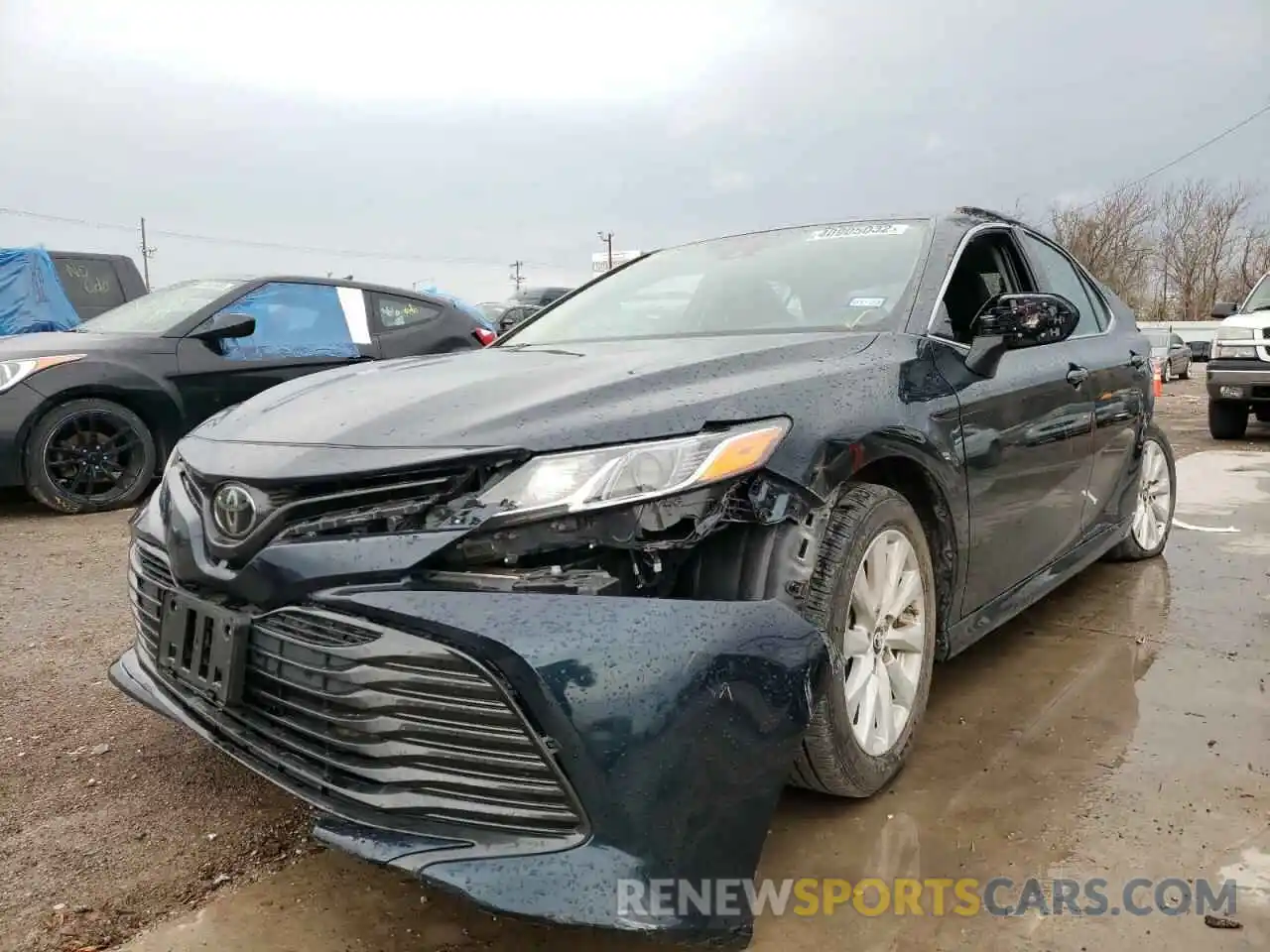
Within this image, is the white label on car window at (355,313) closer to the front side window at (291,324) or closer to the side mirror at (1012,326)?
the front side window at (291,324)

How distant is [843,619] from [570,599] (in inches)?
27.5

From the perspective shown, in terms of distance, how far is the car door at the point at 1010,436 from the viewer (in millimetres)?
2586

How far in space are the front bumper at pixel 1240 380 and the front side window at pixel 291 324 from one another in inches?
313

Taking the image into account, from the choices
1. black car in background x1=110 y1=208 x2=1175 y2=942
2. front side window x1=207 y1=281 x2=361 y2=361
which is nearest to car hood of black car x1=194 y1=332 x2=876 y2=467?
black car in background x1=110 y1=208 x2=1175 y2=942

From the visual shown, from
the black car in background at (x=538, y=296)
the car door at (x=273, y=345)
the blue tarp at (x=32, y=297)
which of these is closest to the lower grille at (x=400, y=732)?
the car door at (x=273, y=345)

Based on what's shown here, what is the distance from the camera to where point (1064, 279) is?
3730 mm

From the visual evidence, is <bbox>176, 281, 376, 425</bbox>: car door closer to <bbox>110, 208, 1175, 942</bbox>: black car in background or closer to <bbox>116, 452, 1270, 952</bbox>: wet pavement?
<bbox>110, 208, 1175, 942</bbox>: black car in background

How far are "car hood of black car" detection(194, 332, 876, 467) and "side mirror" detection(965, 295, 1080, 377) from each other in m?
0.40

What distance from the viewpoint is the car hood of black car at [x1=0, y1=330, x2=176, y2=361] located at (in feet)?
17.7

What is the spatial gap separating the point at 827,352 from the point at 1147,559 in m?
3.21

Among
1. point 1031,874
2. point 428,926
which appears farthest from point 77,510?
point 1031,874

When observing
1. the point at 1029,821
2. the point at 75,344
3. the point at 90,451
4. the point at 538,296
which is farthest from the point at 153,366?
the point at 538,296

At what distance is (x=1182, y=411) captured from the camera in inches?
533

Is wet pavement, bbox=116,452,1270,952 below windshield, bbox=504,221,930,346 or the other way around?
below
